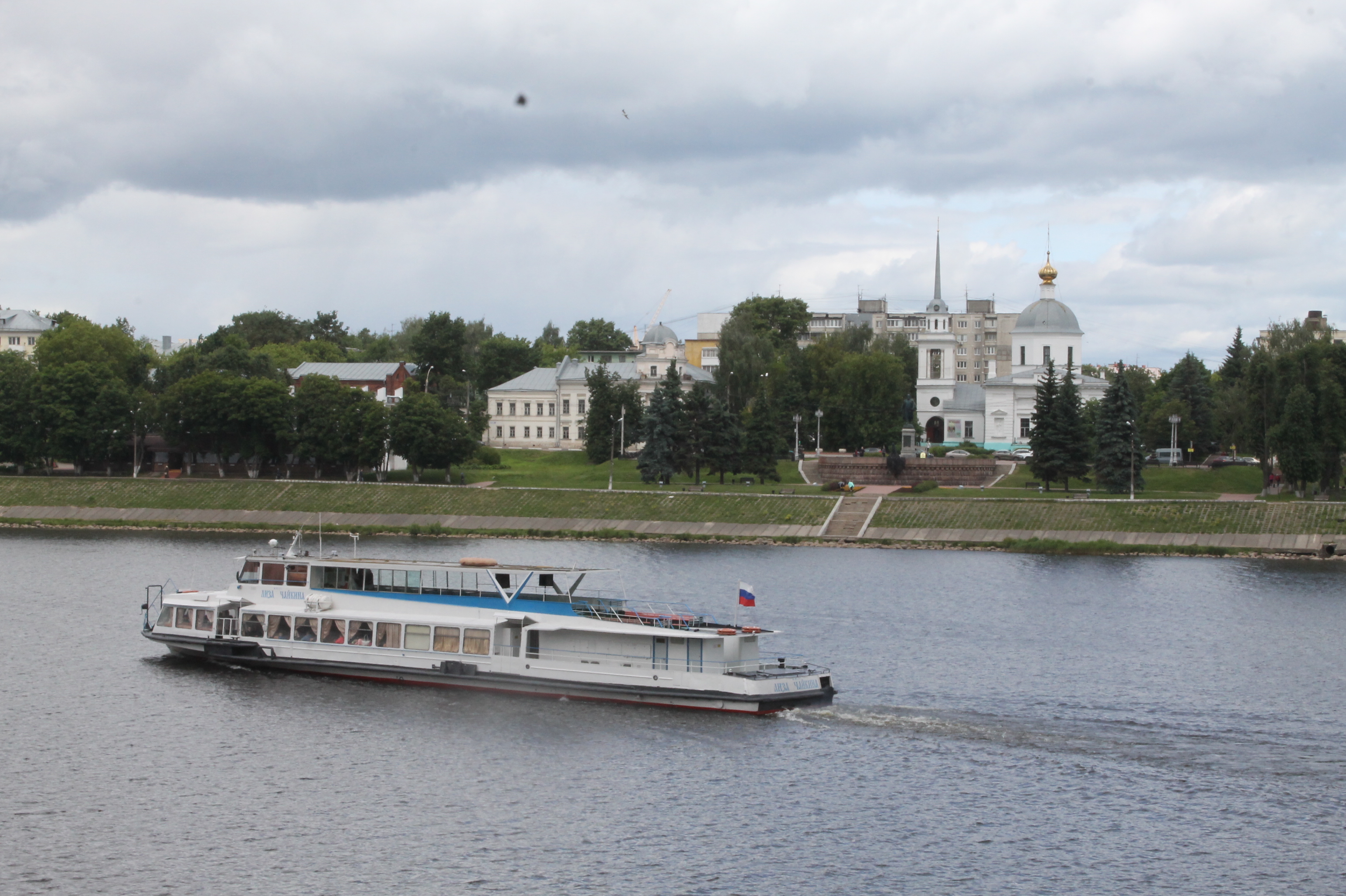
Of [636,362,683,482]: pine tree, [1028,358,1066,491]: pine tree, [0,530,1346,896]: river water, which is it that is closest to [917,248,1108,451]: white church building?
[1028,358,1066,491]: pine tree

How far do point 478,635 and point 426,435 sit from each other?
204ft

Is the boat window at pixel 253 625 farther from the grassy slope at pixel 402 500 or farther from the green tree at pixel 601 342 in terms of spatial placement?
the green tree at pixel 601 342

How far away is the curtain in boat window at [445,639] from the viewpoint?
1672 inches

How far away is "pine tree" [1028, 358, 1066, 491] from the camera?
95812 millimetres

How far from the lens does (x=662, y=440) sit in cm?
10369

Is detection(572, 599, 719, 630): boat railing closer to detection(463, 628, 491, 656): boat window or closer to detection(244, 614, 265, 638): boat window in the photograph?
detection(463, 628, 491, 656): boat window

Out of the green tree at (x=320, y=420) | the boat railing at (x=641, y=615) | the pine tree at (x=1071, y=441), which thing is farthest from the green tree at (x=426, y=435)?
the boat railing at (x=641, y=615)

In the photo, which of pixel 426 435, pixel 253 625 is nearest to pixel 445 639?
pixel 253 625

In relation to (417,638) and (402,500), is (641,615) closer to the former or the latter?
(417,638)

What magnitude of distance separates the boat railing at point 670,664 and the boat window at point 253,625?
8.76 m

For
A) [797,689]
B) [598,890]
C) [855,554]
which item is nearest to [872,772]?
[797,689]

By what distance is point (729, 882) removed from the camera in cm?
2723

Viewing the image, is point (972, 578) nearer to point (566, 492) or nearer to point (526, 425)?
point (566, 492)

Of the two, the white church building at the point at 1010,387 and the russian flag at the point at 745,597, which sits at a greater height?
the white church building at the point at 1010,387
